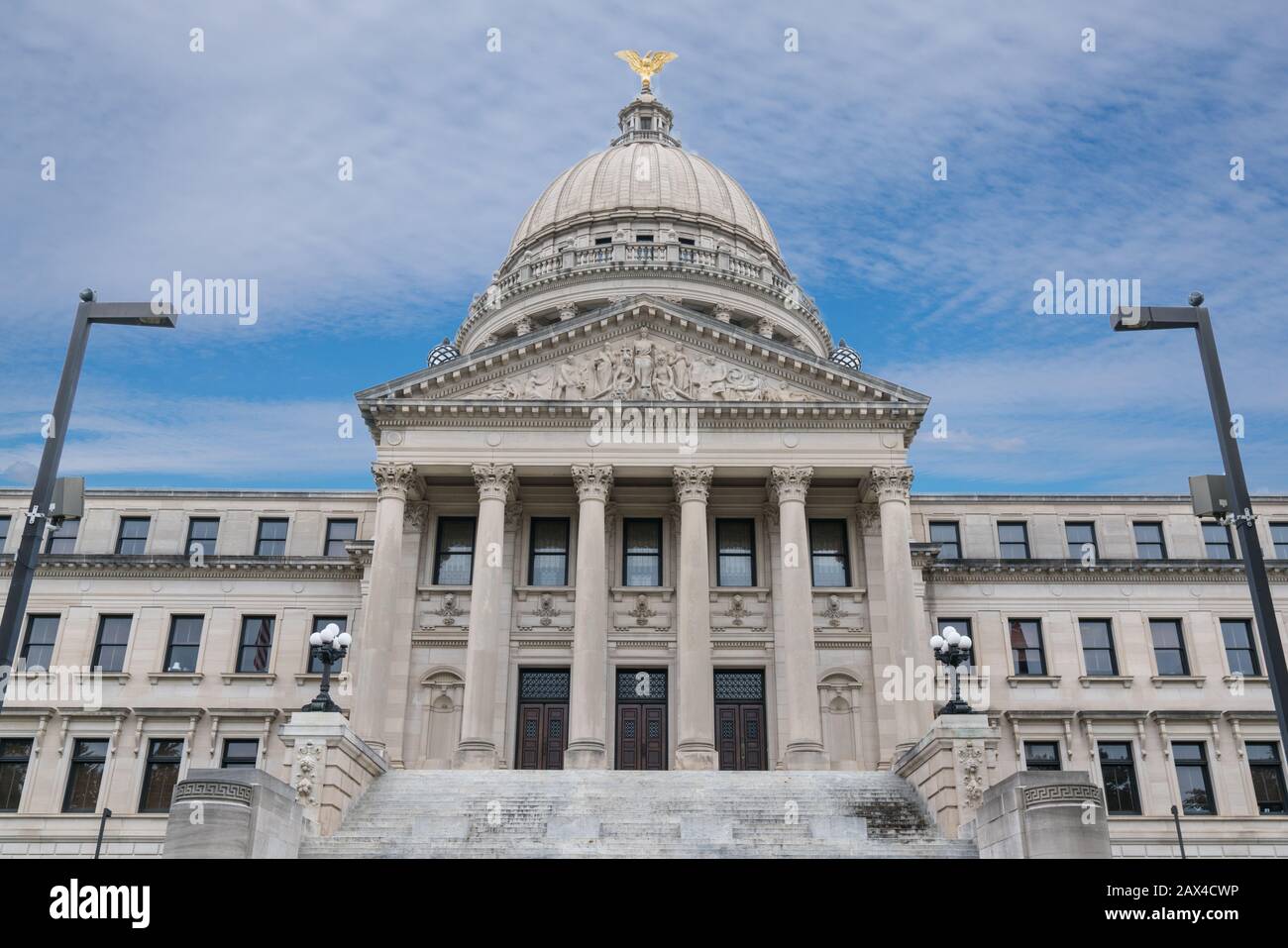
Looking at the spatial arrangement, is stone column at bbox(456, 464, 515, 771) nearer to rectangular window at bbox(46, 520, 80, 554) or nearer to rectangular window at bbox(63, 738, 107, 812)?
rectangular window at bbox(63, 738, 107, 812)

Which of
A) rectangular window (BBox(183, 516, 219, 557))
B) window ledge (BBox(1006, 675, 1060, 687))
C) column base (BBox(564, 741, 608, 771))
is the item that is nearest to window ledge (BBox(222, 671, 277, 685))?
rectangular window (BBox(183, 516, 219, 557))

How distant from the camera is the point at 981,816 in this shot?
2341 cm

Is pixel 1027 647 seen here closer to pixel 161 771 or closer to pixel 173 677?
pixel 173 677

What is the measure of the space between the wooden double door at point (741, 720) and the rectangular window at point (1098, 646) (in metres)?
14.4

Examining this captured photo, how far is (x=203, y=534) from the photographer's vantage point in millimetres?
47875

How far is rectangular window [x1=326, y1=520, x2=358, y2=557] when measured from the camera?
47594 millimetres

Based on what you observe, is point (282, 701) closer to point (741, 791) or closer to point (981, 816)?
point (741, 791)

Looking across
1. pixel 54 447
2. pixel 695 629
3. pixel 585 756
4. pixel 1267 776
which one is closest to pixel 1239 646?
pixel 1267 776

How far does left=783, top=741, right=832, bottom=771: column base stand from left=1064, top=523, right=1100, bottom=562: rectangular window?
18684mm

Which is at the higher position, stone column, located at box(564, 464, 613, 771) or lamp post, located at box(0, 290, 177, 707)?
stone column, located at box(564, 464, 613, 771)

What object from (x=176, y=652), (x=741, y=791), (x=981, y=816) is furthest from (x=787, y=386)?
(x=176, y=652)

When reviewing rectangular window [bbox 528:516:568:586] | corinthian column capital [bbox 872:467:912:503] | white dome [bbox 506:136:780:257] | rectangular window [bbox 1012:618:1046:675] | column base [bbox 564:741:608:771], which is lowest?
column base [bbox 564:741:608:771]

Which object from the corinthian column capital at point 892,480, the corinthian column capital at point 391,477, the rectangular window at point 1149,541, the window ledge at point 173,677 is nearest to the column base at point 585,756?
the corinthian column capital at point 391,477
